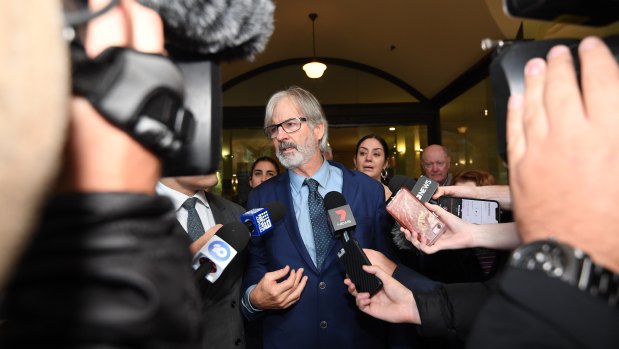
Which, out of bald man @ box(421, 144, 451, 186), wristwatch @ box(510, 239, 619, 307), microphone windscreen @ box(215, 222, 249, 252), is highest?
bald man @ box(421, 144, 451, 186)

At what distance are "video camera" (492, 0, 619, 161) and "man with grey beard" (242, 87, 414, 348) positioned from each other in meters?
1.12

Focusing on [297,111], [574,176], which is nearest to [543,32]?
[574,176]

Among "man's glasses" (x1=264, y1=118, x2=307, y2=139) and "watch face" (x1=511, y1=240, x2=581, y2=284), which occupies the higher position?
"man's glasses" (x1=264, y1=118, x2=307, y2=139)

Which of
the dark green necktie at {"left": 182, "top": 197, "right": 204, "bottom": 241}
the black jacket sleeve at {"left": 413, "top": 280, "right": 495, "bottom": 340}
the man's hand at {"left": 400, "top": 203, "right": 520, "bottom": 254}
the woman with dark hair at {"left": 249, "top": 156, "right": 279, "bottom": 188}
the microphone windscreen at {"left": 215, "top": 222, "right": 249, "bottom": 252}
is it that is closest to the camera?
the black jacket sleeve at {"left": 413, "top": 280, "right": 495, "bottom": 340}

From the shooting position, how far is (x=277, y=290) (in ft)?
5.09

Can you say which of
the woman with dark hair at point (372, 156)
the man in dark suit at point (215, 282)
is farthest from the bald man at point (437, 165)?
the man in dark suit at point (215, 282)

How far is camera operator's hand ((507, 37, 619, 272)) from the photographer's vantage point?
416 mm

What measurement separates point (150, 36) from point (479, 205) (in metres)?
1.45

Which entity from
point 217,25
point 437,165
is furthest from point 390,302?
point 437,165

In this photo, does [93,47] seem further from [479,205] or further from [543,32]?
[479,205]

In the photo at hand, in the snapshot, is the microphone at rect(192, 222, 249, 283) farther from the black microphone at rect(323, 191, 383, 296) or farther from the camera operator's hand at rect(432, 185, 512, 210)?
the camera operator's hand at rect(432, 185, 512, 210)

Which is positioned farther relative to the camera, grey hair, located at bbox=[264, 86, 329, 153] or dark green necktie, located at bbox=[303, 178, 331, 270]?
grey hair, located at bbox=[264, 86, 329, 153]

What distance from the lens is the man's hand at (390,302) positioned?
1.21 meters

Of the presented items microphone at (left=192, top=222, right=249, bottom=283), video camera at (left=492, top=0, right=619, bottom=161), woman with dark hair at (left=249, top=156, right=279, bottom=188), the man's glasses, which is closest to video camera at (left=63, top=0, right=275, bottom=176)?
video camera at (left=492, top=0, right=619, bottom=161)
